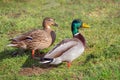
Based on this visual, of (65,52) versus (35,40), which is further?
(35,40)

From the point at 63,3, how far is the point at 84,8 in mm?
1052

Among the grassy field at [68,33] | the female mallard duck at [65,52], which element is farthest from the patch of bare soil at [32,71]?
the female mallard duck at [65,52]

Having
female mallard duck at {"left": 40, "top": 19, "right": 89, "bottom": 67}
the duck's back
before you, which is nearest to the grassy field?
female mallard duck at {"left": 40, "top": 19, "right": 89, "bottom": 67}

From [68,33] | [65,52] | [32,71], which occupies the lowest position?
[68,33]

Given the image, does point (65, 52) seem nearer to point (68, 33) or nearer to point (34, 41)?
point (34, 41)

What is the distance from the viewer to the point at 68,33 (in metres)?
8.91

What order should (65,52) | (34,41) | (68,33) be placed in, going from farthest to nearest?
(68,33)
(34,41)
(65,52)

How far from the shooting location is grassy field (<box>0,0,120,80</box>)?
6508 millimetres

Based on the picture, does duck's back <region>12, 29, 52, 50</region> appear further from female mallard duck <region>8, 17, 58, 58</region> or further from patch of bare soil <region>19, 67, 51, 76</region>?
patch of bare soil <region>19, 67, 51, 76</region>

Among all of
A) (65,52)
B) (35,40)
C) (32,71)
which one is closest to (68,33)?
(35,40)

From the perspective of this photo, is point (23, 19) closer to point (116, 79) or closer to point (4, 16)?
point (4, 16)

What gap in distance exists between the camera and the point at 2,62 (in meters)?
7.31

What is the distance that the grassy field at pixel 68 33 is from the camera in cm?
651

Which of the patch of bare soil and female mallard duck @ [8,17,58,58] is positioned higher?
female mallard duck @ [8,17,58,58]
